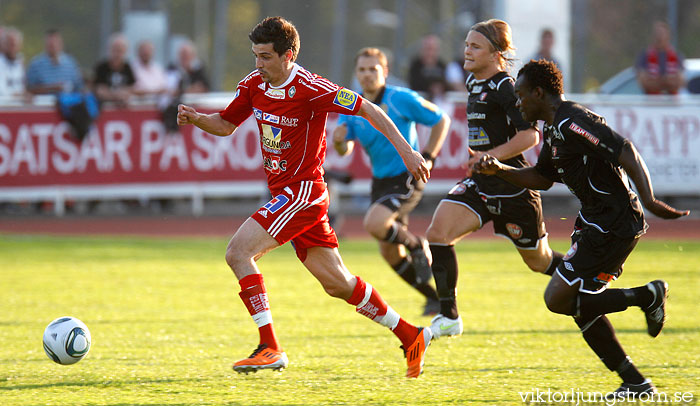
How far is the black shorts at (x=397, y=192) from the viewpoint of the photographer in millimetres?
8531

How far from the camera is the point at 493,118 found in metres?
6.89

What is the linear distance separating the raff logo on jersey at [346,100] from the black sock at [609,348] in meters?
1.78

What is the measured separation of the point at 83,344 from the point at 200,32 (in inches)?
1251

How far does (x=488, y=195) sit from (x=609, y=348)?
182 cm

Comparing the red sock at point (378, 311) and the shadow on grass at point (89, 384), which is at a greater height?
the red sock at point (378, 311)

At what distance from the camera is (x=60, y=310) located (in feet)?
28.8

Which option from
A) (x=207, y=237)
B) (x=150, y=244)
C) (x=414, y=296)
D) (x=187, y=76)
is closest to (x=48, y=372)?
(x=414, y=296)

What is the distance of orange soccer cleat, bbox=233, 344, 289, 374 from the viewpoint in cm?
565

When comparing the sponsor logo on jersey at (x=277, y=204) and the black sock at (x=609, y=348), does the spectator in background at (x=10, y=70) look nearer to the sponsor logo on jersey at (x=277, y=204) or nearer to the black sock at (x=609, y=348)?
the sponsor logo on jersey at (x=277, y=204)

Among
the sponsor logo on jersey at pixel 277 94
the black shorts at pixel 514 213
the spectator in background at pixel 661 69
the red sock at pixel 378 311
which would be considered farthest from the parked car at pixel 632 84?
the sponsor logo on jersey at pixel 277 94

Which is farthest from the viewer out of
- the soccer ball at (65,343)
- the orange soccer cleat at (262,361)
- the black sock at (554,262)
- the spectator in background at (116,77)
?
the spectator in background at (116,77)

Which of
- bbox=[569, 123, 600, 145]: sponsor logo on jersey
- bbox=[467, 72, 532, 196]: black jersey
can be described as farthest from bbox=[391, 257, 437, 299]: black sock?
bbox=[569, 123, 600, 145]: sponsor logo on jersey

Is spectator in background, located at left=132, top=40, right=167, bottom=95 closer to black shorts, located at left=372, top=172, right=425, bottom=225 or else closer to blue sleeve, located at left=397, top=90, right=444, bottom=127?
black shorts, located at left=372, top=172, right=425, bottom=225

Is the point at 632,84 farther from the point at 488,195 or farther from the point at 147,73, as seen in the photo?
the point at 488,195
